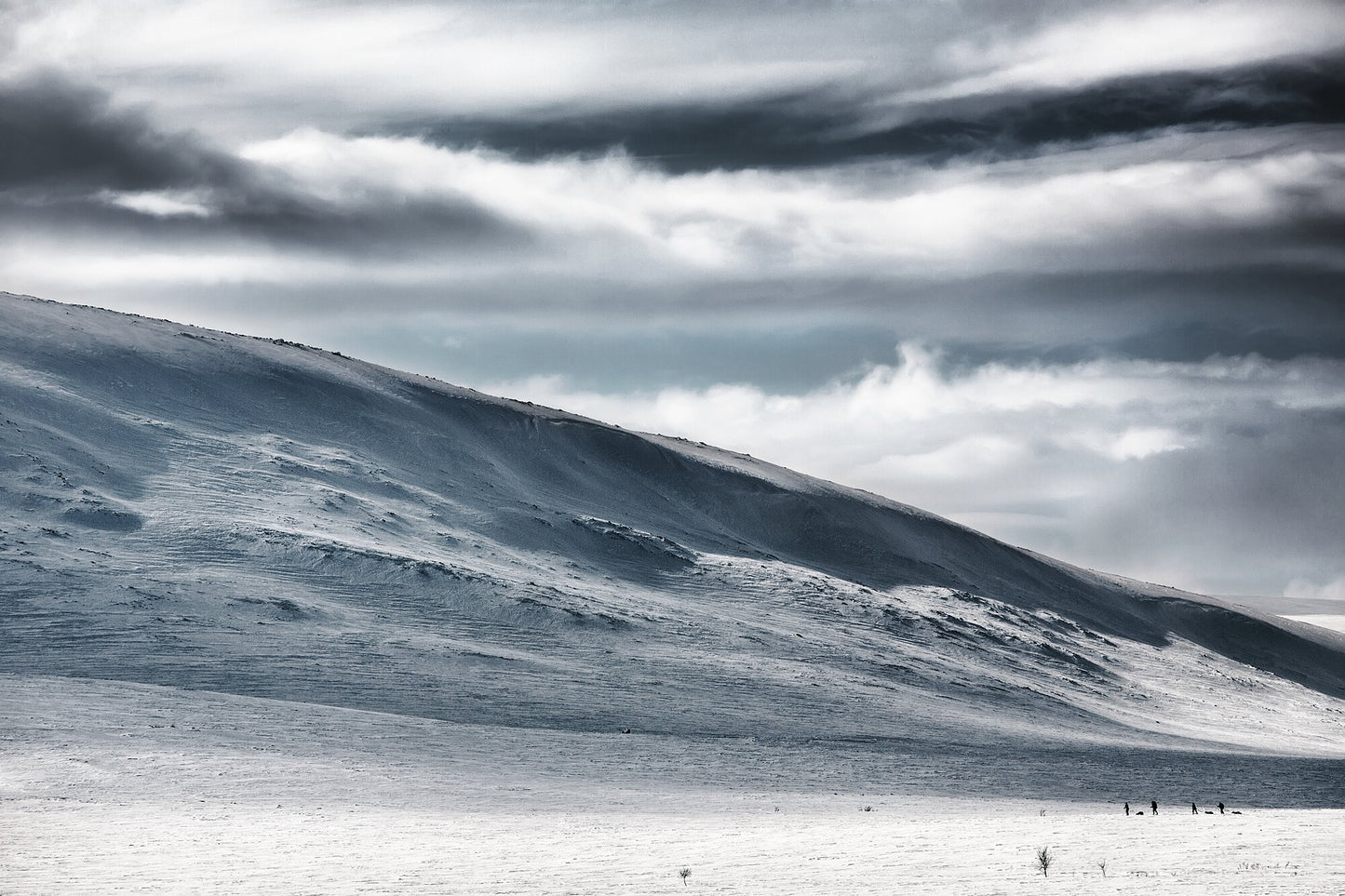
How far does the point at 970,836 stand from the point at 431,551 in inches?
1226

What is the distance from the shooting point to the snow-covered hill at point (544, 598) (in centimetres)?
3731

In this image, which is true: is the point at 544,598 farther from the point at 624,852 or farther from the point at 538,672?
the point at 624,852

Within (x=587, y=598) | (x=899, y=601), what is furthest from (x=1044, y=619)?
(x=587, y=598)

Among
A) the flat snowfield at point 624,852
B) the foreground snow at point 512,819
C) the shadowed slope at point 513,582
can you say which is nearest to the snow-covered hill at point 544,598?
the shadowed slope at point 513,582

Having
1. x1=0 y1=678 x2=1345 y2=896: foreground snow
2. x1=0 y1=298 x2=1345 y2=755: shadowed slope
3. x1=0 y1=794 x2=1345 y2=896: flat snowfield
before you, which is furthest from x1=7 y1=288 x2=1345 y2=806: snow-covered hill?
x1=0 y1=794 x2=1345 y2=896: flat snowfield

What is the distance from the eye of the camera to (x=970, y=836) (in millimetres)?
21297

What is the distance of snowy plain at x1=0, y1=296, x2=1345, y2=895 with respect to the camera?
1973 cm

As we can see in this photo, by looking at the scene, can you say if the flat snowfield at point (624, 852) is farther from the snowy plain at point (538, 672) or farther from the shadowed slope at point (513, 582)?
the shadowed slope at point (513, 582)

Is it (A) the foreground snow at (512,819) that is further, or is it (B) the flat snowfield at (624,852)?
(A) the foreground snow at (512,819)

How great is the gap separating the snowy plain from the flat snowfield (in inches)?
5.1

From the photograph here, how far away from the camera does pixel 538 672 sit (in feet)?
133

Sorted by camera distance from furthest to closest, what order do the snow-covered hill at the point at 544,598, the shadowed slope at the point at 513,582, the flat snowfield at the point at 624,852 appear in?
the shadowed slope at the point at 513,582 < the snow-covered hill at the point at 544,598 < the flat snowfield at the point at 624,852

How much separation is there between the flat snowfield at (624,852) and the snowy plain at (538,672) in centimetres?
13

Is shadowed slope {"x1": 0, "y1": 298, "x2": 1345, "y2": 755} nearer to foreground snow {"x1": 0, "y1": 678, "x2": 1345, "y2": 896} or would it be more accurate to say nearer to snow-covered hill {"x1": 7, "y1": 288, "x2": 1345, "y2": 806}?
snow-covered hill {"x1": 7, "y1": 288, "x2": 1345, "y2": 806}
